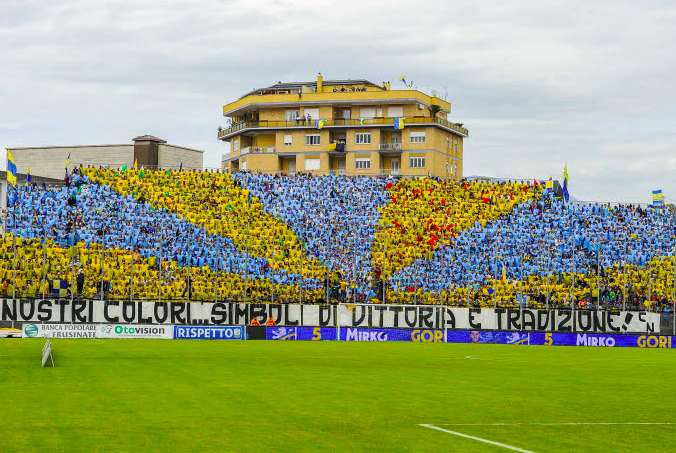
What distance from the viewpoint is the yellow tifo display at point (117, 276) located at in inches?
2616

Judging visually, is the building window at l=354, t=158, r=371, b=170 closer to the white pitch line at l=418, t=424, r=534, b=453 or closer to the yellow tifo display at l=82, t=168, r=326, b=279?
the yellow tifo display at l=82, t=168, r=326, b=279

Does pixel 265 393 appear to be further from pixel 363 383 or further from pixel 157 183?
pixel 157 183

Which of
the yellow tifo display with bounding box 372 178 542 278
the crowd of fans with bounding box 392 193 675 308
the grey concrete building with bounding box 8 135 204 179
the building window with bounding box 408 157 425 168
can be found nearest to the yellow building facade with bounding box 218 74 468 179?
the building window with bounding box 408 157 425 168

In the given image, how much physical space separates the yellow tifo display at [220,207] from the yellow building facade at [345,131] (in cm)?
3735

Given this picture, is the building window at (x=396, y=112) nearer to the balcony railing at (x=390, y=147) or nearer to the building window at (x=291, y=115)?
the balcony railing at (x=390, y=147)

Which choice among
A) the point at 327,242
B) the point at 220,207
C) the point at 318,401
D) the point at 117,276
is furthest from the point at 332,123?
the point at 318,401

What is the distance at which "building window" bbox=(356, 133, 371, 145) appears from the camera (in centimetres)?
12875

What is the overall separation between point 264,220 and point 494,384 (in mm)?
50082

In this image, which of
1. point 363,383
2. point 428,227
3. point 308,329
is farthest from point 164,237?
point 363,383

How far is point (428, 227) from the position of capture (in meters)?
83.9

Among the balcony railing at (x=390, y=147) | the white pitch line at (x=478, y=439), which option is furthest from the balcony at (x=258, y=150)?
the white pitch line at (x=478, y=439)

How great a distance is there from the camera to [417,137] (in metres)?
128

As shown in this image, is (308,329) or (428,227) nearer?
(308,329)

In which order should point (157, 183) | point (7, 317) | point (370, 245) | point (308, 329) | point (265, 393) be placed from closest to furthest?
point (265, 393), point (7, 317), point (308, 329), point (370, 245), point (157, 183)
